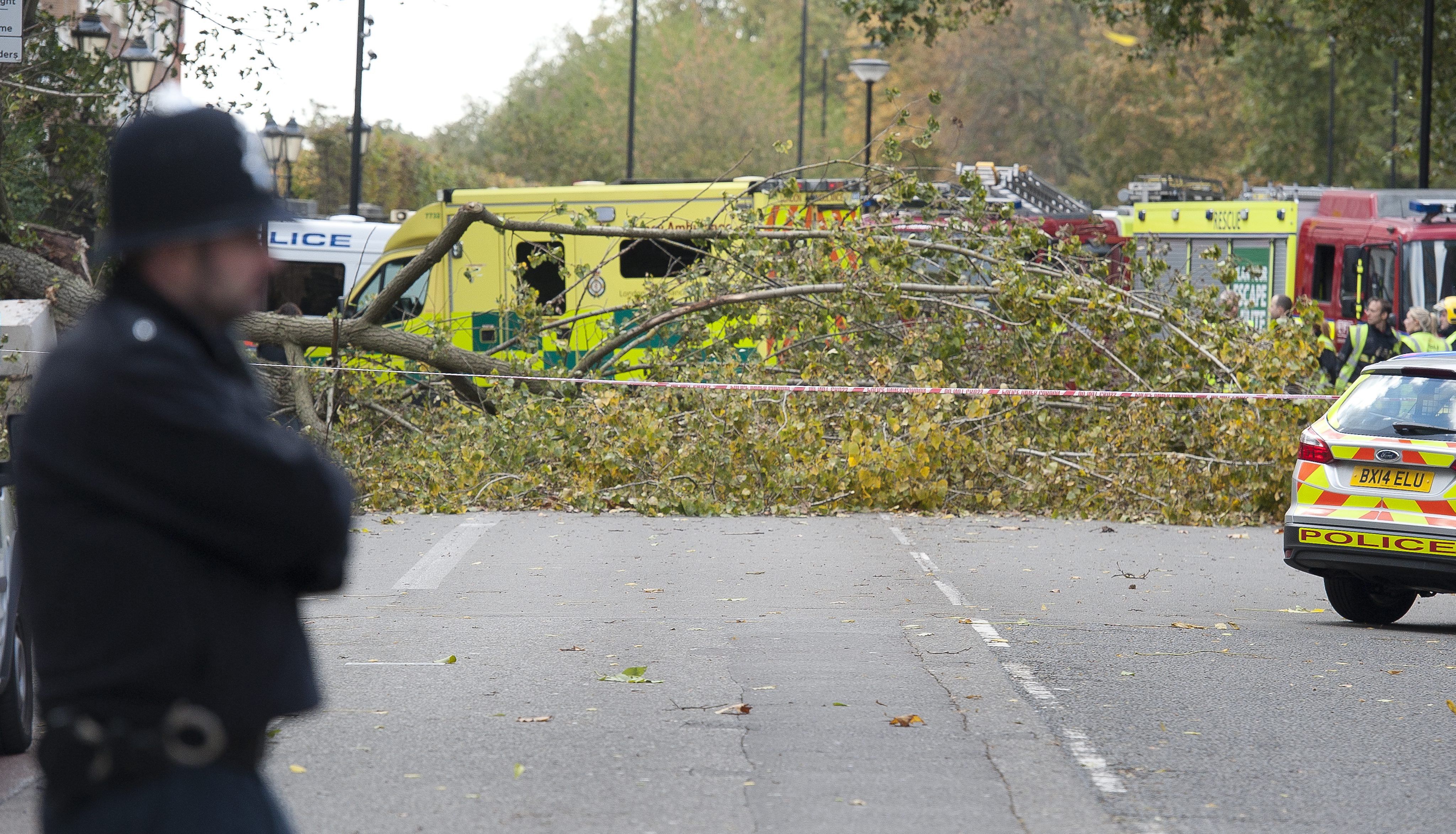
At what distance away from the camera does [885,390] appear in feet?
49.9

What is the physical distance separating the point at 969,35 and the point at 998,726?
61248 millimetres

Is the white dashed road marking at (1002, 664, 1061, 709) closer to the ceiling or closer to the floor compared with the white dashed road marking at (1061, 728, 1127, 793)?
closer to the floor

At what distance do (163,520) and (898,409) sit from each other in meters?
13.5

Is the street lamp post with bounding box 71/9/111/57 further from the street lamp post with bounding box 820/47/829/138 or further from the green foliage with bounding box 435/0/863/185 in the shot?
the street lamp post with bounding box 820/47/829/138

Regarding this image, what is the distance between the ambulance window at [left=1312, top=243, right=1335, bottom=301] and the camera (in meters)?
24.0

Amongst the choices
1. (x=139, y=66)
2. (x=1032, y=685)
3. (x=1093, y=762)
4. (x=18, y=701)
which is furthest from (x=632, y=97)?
(x=1093, y=762)

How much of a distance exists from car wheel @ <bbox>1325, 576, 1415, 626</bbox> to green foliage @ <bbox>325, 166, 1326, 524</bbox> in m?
4.81

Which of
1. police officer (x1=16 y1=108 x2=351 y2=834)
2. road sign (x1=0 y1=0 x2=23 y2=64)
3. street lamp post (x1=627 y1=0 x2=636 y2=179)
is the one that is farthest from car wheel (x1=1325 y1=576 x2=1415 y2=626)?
street lamp post (x1=627 y1=0 x2=636 y2=179)

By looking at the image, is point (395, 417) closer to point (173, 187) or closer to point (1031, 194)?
point (173, 187)

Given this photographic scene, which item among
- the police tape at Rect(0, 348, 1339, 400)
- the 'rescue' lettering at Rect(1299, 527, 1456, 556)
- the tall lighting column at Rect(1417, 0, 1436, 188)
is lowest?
the 'rescue' lettering at Rect(1299, 527, 1456, 556)

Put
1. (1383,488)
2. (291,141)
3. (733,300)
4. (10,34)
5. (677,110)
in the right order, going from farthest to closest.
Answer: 1. (677,110)
2. (291,141)
3. (733,300)
4. (1383,488)
5. (10,34)

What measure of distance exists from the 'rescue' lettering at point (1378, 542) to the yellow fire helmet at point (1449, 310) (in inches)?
297

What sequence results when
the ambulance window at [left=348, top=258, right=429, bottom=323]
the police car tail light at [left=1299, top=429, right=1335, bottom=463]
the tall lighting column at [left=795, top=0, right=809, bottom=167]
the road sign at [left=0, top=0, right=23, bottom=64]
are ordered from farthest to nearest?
A: the tall lighting column at [left=795, top=0, right=809, bottom=167] → the ambulance window at [left=348, top=258, right=429, bottom=323] → the police car tail light at [left=1299, top=429, right=1335, bottom=463] → the road sign at [left=0, top=0, right=23, bottom=64]

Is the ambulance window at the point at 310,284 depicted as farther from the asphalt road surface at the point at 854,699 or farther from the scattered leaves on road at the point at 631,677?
the scattered leaves on road at the point at 631,677
